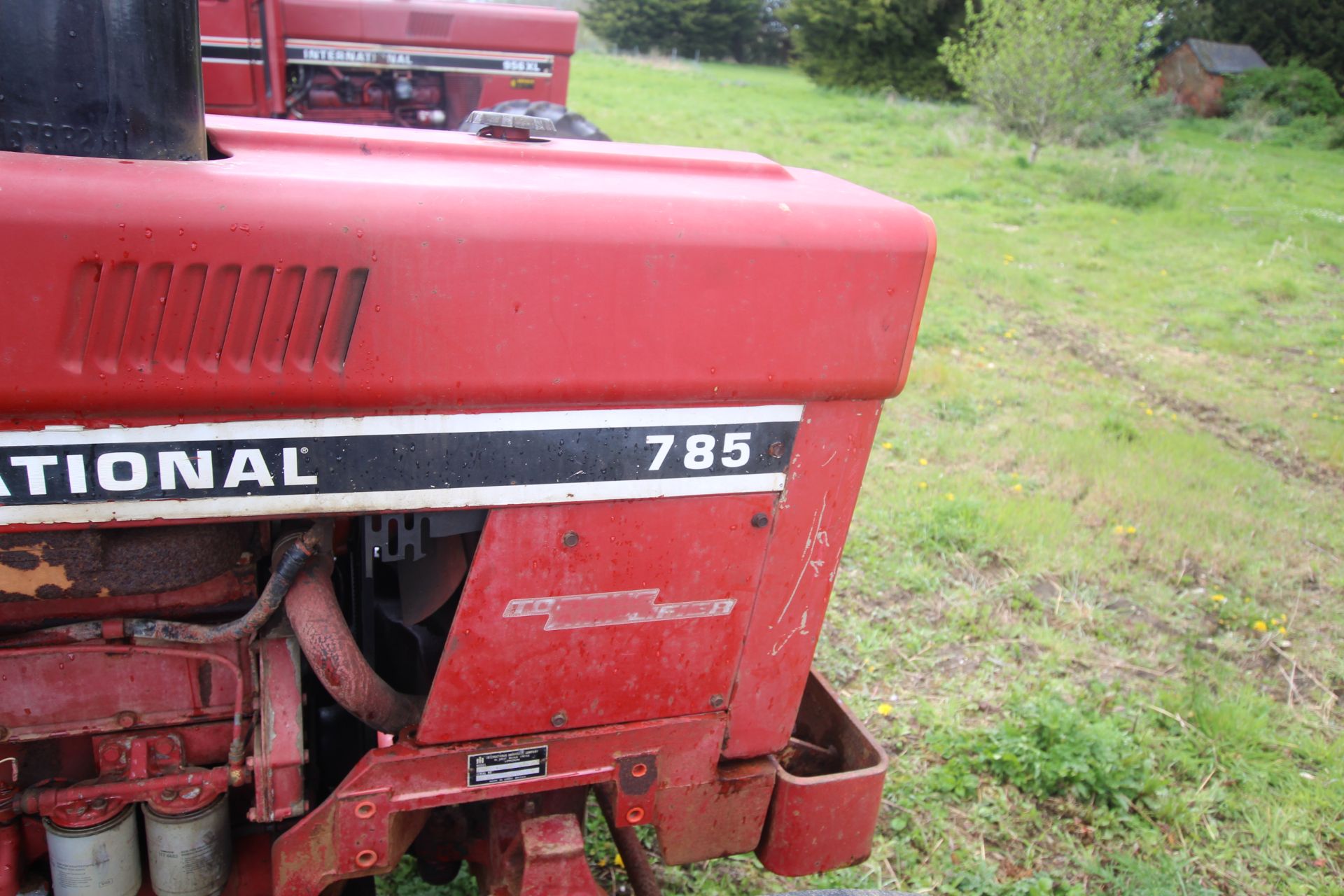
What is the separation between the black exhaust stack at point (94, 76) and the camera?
1.23 m

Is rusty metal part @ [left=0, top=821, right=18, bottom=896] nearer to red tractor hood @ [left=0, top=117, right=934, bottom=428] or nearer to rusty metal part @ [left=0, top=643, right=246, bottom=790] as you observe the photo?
rusty metal part @ [left=0, top=643, right=246, bottom=790]

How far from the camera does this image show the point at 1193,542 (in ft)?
14.1

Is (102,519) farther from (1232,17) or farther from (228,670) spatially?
(1232,17)

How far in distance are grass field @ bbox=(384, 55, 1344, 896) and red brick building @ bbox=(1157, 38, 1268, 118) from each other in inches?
922

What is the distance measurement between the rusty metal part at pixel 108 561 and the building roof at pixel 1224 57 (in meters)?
33.5

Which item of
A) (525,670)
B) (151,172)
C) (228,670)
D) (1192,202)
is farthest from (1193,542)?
(1192,202)

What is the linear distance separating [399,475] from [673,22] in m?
37.8

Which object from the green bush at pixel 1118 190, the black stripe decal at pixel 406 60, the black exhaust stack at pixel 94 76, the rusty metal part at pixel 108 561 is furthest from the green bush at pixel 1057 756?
the green bush at pixel 1118 190

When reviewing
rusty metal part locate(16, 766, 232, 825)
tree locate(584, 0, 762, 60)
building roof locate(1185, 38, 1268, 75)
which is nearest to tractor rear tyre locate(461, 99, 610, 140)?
rusty metal part locate(16, 766, 232, 825)

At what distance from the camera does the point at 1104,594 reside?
3951 mm

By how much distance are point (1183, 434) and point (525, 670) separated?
493 centimetres

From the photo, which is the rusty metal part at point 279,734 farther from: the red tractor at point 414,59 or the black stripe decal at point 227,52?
the red tractor at point 414,59

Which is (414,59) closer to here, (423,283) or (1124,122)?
(423,283)

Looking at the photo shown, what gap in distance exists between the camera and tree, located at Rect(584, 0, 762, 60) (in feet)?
116
